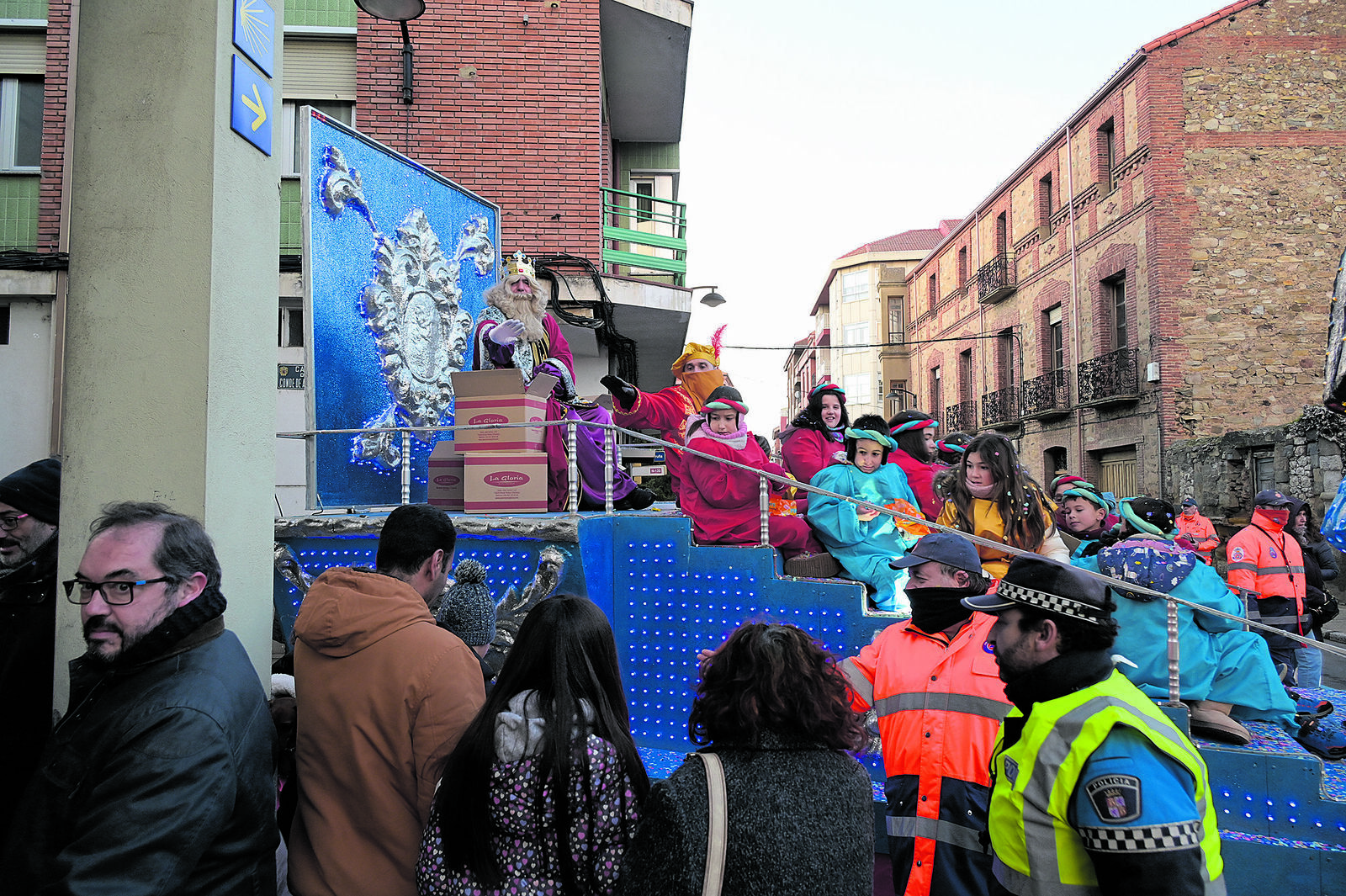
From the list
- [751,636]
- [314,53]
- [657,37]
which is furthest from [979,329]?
[751,636]

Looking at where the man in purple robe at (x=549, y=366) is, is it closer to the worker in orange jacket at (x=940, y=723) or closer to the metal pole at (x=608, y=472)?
the metal pole at (x=608, y=472)

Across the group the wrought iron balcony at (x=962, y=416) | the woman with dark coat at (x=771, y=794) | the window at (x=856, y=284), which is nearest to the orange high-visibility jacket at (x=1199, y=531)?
the woman with dark coat at (x=771, y=794)

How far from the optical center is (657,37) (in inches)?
437

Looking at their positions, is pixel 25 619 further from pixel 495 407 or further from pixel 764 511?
pixel 764 511

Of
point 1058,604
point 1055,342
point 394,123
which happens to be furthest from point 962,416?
point 1058,604

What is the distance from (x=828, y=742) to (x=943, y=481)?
3.66m

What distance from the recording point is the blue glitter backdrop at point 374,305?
6.44 meters

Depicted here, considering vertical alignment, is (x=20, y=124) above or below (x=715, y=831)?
above

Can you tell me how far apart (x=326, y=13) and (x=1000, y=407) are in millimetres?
22639

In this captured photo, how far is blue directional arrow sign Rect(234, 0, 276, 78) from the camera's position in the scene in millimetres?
2826

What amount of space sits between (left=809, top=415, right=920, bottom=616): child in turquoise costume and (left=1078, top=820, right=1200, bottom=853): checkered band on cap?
12.4 feet

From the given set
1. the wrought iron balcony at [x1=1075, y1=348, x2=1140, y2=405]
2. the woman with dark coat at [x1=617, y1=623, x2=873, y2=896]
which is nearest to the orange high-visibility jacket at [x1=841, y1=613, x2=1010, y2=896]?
the woman with dark coat at [x1=617, y1=623, x2=873, y2=896]

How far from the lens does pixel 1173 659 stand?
3912 mm

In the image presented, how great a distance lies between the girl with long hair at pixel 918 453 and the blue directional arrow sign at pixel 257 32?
17.1 ft
